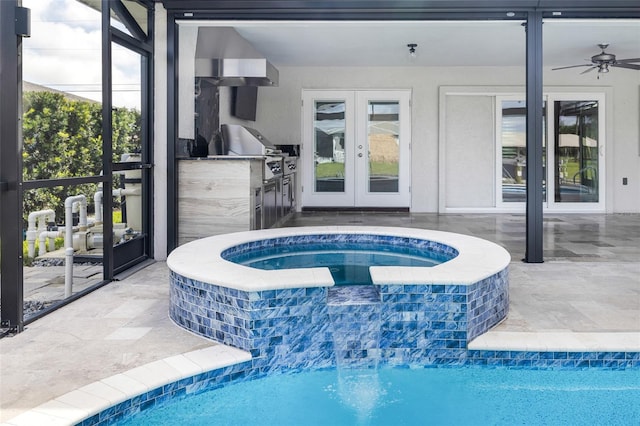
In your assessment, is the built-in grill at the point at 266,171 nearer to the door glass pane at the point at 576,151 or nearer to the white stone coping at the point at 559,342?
the white stone coping at the point at 559,342

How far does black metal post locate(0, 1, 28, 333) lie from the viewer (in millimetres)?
2910

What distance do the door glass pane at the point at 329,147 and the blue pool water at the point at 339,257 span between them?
4.99 m

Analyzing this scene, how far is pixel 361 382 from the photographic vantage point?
103 inches

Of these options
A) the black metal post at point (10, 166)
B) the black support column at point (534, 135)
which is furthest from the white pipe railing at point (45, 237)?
the black support column at point (534, 135)

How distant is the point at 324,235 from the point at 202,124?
2.16 m

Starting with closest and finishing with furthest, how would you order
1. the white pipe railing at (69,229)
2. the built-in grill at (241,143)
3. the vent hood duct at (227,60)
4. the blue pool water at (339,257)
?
the white pipe railing at (69,229) < the blue pool water at (339,257) < the vent hood duct at (227,60) < the built-in grill at (241,143)

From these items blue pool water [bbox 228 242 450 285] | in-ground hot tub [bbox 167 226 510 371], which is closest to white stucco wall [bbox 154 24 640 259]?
blue pool water [bbox 228 242 450 285]

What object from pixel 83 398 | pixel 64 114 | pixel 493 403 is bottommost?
pixel 493 403

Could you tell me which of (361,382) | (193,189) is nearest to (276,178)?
(193,189)

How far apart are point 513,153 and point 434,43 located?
3194 mm

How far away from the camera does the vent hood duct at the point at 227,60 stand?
247 inches

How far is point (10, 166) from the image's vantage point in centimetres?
293

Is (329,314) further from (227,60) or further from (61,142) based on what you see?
(227,60)

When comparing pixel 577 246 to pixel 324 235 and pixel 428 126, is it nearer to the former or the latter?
pixel 324 235
